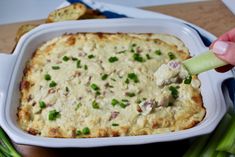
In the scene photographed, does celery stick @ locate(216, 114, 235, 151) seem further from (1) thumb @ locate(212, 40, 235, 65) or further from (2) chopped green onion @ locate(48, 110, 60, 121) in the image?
(2) chopped green onion @ locate(48, 110, 60, 121)

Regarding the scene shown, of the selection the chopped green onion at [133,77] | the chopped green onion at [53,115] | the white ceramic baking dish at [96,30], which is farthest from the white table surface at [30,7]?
the chopped green onion at [53,115]

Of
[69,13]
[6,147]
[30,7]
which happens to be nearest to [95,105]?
[6,147]

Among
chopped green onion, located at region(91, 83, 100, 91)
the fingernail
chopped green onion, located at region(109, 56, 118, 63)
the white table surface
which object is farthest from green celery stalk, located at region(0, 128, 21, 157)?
the white table surface

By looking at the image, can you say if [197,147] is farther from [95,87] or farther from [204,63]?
[95,87]

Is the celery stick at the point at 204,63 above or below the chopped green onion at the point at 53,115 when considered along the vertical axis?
above

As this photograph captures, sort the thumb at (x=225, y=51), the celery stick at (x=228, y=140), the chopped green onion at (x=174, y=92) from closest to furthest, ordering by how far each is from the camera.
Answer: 1. the thumb at (x=225, y=51)
2. the celery stick at (x=228, y=140)
3. the chopped green onion at (x=174, y=92)

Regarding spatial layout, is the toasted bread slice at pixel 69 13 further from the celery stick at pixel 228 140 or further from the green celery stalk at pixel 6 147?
the celery stick at pixel 228 140
